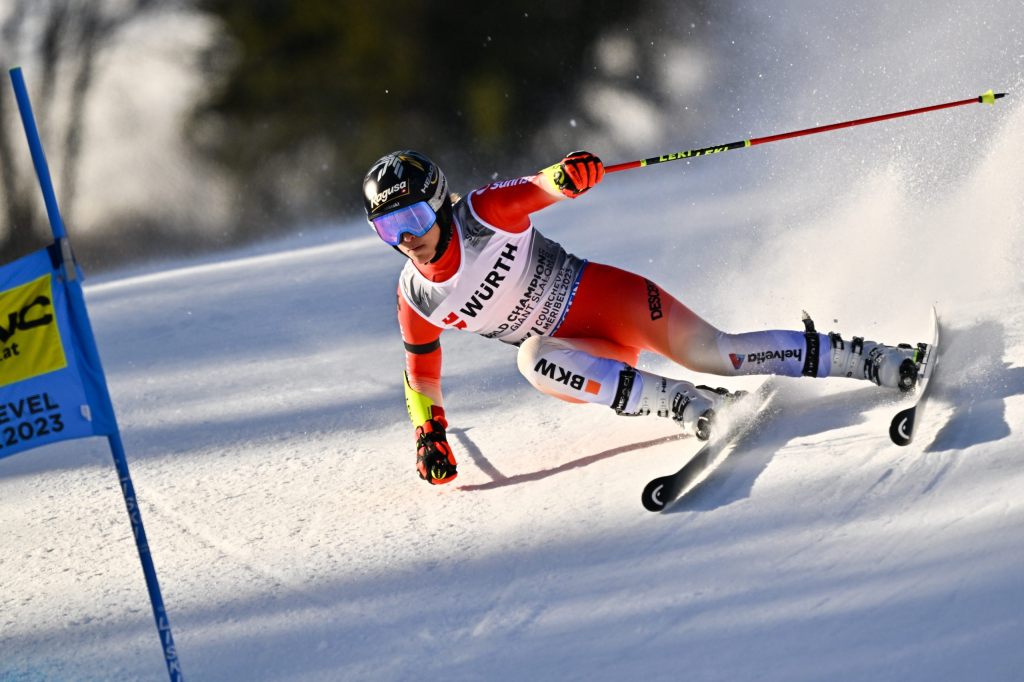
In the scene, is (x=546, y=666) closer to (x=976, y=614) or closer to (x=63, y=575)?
(x=976, y=614)

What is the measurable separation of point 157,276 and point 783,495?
6.44 meters

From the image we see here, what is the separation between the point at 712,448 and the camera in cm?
302

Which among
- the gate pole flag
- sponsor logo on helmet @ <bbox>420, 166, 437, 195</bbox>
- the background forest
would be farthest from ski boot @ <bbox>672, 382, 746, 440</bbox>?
the background forest

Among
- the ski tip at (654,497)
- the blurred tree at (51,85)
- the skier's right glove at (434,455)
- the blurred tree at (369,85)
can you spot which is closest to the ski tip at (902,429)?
the ski tip at (654,497)

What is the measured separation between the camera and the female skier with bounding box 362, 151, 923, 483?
10.1ft

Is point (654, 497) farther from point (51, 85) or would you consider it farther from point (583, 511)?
point (51, 85)

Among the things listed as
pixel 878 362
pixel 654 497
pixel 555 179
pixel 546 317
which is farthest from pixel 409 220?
pixel 878 362

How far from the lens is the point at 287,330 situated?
5.87 metres

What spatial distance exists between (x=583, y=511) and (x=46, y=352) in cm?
142

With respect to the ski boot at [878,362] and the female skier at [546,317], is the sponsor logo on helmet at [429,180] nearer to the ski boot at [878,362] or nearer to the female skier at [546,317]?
the female skier at [546,317]

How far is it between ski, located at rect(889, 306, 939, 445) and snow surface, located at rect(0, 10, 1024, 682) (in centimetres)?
4

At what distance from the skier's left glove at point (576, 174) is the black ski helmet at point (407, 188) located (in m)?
0.32

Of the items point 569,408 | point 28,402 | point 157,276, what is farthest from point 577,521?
point 157,276

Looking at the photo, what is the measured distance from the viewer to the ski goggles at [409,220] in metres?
3.03
